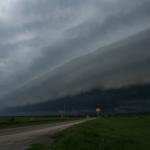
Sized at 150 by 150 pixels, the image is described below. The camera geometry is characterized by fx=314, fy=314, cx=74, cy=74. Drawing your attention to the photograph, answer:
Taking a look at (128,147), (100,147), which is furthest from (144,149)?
(100,147)

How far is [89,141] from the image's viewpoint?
70.4 ft

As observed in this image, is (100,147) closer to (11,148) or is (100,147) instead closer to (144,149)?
(144,149)

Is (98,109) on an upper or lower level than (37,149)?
upper

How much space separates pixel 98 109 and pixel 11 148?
81800 millimetres

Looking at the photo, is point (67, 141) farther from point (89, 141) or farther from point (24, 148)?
point (24, 148)

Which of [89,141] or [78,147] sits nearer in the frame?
[78,147]

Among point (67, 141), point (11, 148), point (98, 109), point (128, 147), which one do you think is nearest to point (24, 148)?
point (11, 148)

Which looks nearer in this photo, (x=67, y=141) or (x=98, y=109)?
Answer: (x=67, y=141)

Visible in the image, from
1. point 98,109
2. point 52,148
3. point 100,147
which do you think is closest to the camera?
point 100,147

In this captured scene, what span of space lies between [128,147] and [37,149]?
5.63 meters

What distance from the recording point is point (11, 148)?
20.7m

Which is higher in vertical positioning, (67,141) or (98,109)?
(98,109)

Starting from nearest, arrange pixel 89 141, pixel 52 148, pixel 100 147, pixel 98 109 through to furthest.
Answer: pixel 100 147, pixel 52 148, pixel 89 141, pixel 98 109

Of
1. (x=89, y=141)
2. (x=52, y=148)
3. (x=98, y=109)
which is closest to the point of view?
(x=52, y=148)
